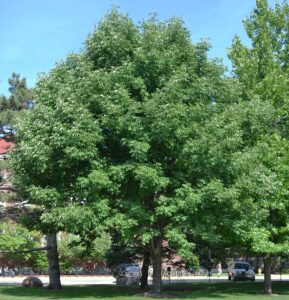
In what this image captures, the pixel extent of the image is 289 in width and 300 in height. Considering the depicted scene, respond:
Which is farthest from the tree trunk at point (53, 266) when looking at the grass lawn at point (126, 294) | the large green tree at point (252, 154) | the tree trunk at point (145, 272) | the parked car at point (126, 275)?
the large green tree at point (252, 154)

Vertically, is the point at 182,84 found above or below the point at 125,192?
above

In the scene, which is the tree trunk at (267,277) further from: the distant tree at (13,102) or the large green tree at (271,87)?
the distant tree at (13,102)

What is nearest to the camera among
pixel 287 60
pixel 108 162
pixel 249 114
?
pixel 108 162

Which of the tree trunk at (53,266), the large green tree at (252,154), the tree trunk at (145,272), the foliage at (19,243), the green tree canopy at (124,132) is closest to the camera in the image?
the green tree canopy at (124,132)

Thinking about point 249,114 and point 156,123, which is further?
point 249,114

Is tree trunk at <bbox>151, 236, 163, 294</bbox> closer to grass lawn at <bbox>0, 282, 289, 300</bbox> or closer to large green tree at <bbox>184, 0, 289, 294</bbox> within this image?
grass lawn at <bbox>0, 282, 289, 300</bbox>

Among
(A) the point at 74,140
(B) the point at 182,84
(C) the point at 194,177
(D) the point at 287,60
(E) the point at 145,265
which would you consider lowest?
(E) the point at 145,265

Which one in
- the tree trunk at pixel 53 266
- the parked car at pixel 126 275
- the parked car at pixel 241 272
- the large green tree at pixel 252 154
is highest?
the large green tree at pixel 252 154

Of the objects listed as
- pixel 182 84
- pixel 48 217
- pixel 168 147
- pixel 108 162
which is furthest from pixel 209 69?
pixel 48 217

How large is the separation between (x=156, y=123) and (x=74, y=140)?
313 centimetres

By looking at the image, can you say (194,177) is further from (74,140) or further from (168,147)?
(74,140)

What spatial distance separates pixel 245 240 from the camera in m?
23.4

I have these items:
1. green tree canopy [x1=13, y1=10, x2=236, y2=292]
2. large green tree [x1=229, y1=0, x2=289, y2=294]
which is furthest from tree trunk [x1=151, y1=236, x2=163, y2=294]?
large green tree [x1=229, y1=0, x2=289, y2=294]

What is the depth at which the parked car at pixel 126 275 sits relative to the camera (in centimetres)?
3463
